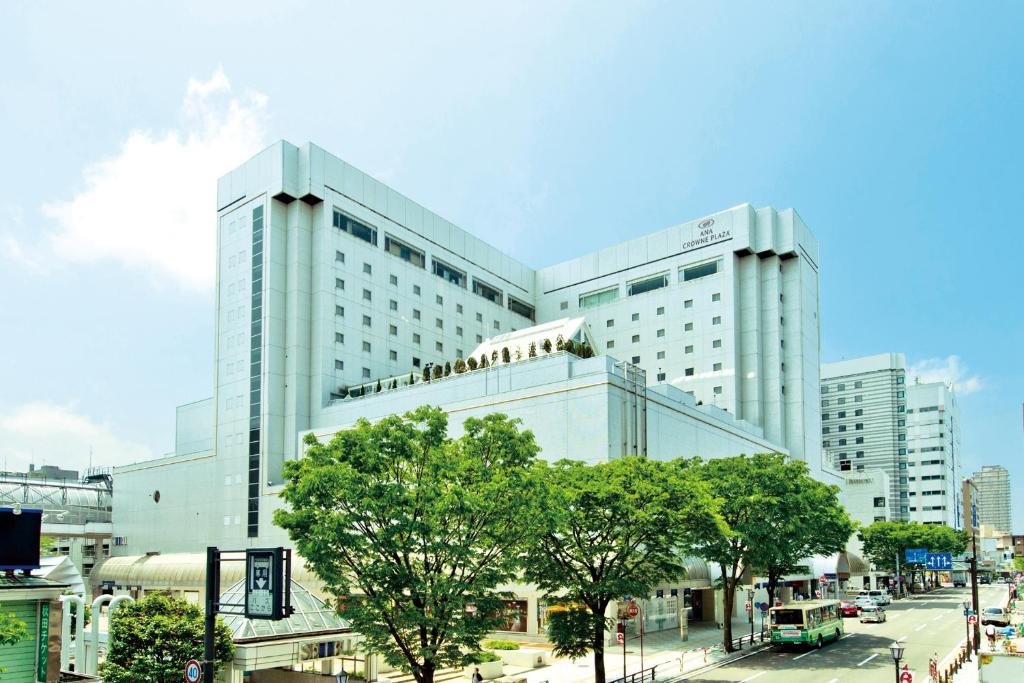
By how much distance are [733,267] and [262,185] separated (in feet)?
174

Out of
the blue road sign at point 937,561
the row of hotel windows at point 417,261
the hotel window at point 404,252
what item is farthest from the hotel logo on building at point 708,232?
the blue road sign at point 937,561

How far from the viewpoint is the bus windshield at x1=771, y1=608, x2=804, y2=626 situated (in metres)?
52.1

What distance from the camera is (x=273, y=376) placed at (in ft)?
271

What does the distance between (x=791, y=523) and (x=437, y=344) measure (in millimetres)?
50414

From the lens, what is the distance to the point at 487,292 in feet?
355

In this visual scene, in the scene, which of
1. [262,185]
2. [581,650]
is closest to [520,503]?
[581,650]

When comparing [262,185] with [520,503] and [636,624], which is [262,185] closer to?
[636,624]

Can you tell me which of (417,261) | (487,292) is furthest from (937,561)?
(417,261)

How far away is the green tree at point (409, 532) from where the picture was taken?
1174 inches

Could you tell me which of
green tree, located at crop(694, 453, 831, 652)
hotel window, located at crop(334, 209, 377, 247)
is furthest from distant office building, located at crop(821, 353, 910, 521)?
green tree, located at crop(694, 453, 831, 652)

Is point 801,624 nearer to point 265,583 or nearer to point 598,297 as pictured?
point 265,583

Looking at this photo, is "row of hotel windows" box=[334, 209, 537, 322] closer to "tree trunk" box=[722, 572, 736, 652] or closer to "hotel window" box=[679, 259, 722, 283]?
"hotel window" box=[679, 259, 722, 283]

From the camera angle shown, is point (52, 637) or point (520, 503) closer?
point (52, 637)

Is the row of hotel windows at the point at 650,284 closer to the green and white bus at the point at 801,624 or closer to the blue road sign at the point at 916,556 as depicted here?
the blue road sign at the point at 916,556
